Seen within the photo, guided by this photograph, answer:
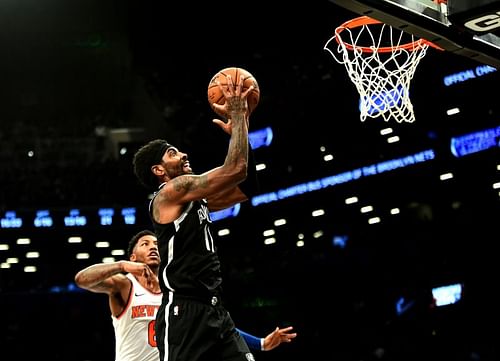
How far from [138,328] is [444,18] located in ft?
8.20

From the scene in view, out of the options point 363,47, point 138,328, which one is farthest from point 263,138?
point 138,328

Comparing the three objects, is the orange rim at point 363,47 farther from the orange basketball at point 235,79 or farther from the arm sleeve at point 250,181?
the arm sleeve at point 250,181

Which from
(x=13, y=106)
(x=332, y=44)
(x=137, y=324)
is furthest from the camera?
(x=13, y=106)

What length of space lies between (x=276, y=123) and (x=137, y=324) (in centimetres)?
897

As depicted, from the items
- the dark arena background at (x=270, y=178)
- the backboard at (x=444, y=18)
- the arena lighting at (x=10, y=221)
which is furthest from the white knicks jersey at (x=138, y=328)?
the arena lighting at (x=10, y=221)

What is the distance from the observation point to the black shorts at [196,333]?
3.61 m

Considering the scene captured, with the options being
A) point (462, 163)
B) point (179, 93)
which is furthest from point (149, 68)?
point (462, 163)

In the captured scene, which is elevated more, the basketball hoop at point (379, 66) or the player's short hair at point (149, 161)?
the basketball hoop at point (379, 66)

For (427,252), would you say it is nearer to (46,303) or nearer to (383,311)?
(383,311)

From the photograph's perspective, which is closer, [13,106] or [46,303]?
[46,303]

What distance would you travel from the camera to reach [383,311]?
12.4 meters

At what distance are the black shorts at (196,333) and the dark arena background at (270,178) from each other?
7.86 m

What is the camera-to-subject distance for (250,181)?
4102mm

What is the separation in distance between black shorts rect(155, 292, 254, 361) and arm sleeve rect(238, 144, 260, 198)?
0.62 meters
